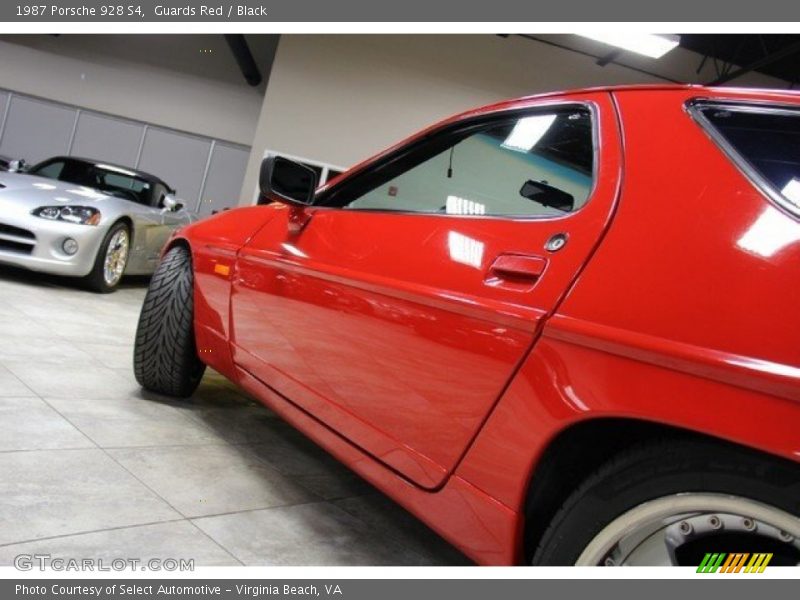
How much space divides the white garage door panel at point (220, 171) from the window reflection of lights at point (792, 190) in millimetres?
14037

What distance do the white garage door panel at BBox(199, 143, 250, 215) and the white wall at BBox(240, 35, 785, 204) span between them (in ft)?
11.5

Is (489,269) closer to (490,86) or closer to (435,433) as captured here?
(435,433)

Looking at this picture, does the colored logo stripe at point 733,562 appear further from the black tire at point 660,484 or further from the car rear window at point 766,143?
the car rear window at point 766,143

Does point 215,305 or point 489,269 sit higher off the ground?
point 489,269

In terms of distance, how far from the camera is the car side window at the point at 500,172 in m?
1.36

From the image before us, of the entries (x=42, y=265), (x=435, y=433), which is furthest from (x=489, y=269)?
(x=42, y=265)

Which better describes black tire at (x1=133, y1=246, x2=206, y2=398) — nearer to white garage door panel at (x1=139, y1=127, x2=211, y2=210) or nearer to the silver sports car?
the silver sports car

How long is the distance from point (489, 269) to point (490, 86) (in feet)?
33.9

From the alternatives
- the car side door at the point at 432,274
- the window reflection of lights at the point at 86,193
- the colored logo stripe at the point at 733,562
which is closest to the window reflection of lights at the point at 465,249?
the car side door at the point at 432,274

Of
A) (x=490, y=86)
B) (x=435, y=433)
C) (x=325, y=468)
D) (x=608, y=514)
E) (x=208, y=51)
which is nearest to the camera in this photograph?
(x=608, y=514)

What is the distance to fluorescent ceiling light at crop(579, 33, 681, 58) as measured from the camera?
7383 mm

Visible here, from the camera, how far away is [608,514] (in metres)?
0.97

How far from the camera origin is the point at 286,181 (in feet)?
6.58

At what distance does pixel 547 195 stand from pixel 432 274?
1.07ft
